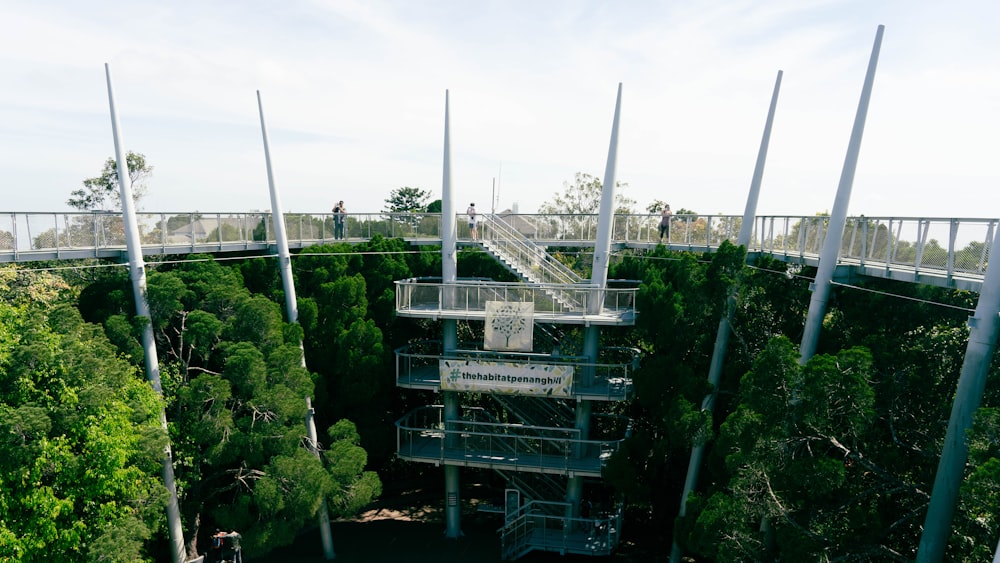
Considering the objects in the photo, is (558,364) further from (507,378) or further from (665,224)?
(665,224)

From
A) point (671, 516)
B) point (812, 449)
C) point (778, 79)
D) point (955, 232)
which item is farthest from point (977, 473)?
point (671, 516)

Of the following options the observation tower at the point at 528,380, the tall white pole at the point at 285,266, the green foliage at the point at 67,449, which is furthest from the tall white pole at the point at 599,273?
the green foliage at the point at 67,449

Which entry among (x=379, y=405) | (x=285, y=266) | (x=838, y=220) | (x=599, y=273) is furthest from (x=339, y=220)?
(x=838, y=220)

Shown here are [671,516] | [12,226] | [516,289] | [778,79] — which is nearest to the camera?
[12,226]

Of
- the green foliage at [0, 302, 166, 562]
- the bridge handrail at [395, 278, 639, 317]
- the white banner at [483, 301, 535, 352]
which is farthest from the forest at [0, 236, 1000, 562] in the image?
the white banner at [483, 301, 535, 352]

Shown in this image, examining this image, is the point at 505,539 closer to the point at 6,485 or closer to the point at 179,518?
the point at 179,518
